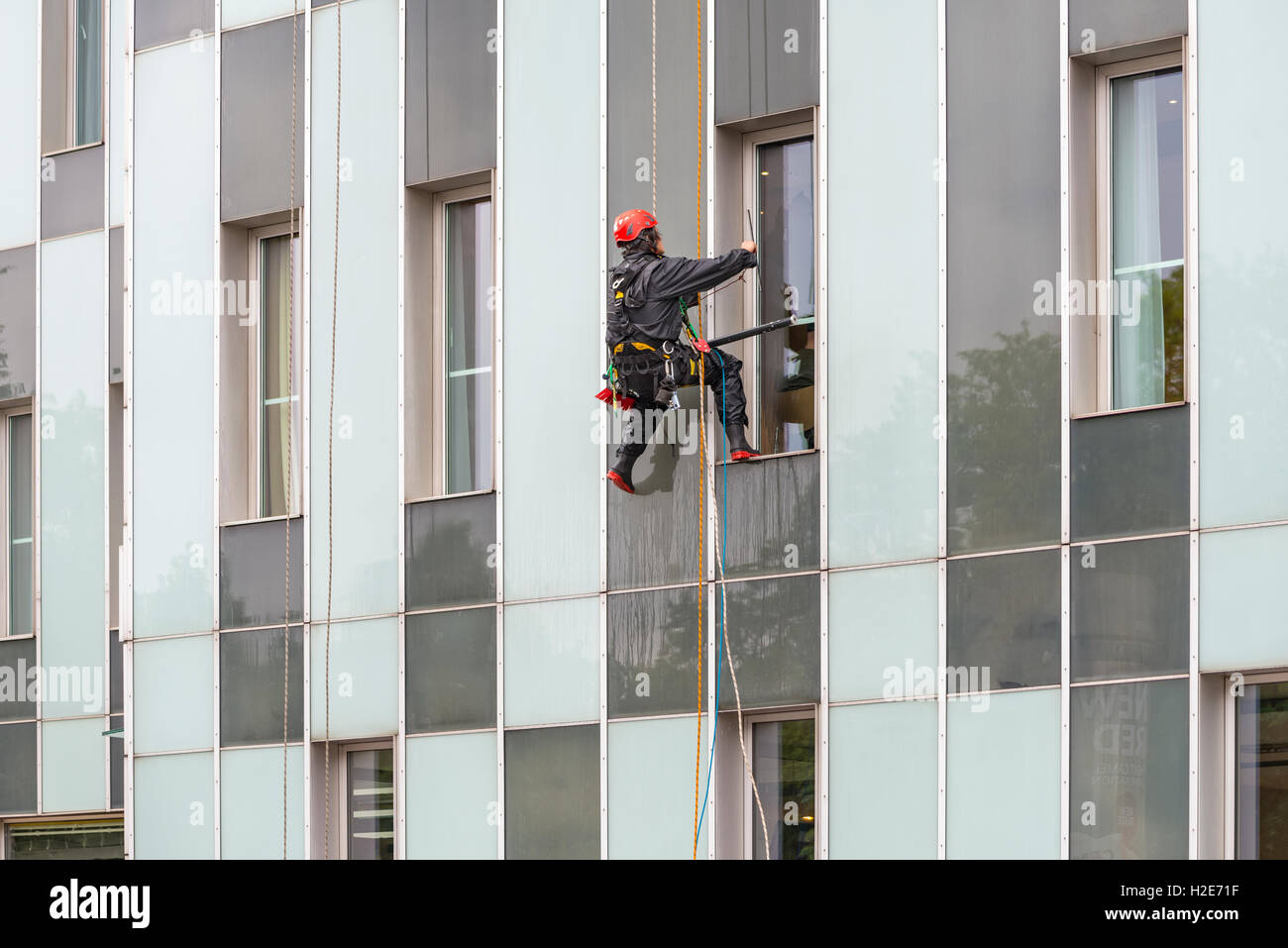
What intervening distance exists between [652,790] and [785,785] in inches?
37.0

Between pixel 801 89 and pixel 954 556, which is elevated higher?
pixel 801 89

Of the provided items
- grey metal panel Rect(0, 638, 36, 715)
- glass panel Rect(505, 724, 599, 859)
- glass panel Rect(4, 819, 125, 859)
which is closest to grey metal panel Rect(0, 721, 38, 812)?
grey metal panel Rect(0, 638, 36, 715)

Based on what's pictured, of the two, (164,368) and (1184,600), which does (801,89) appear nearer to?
(1184,600)

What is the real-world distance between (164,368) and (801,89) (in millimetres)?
6244

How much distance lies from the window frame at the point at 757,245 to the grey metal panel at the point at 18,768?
1004cm

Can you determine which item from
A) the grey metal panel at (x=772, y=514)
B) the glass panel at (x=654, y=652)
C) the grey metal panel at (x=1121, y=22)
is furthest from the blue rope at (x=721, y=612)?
the grey metal panel at (x=1121, y=22)

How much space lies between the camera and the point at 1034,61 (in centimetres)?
1359

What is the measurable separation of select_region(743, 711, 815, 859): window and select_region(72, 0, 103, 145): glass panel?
10.6 m

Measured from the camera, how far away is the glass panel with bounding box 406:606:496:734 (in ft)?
52.3

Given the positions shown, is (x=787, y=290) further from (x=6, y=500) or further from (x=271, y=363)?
(x=6, y=500)

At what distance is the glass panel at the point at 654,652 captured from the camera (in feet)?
48.8

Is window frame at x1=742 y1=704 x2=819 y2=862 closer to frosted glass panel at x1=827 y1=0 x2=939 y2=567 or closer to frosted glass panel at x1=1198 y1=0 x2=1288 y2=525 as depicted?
frosted glass panel at x1=827 y1=0 x2=939 y2=567

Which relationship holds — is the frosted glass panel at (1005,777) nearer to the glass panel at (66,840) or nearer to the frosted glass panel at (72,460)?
the glass panel at (66,840)
